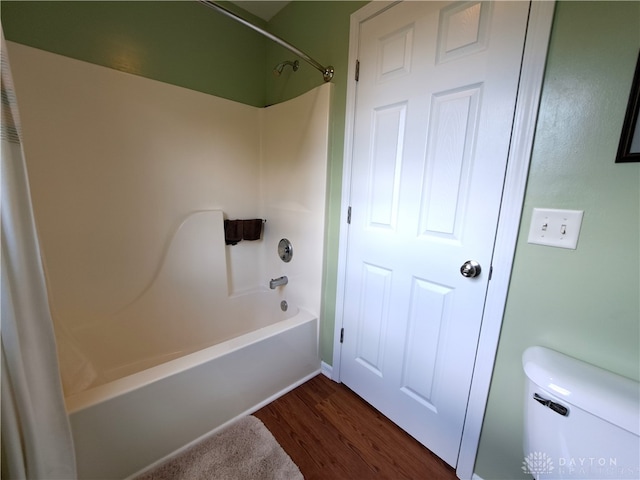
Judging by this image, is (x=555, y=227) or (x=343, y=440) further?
(x=343, y=440)

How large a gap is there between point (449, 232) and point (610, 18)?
0.72 meters

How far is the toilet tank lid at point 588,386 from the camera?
63 cm

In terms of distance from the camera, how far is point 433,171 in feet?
3.52

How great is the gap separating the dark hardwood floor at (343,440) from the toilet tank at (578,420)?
0.54 metres

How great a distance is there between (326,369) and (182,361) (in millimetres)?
935

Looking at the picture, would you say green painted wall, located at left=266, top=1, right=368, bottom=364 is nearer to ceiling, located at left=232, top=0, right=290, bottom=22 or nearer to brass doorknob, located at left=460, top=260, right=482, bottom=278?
ceiling, located at left=232, top=0, right=290, bottom=22

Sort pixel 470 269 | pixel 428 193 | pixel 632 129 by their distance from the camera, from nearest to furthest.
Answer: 1. pixel 632 129
2. pixel 470 269
3. pixel 428 193

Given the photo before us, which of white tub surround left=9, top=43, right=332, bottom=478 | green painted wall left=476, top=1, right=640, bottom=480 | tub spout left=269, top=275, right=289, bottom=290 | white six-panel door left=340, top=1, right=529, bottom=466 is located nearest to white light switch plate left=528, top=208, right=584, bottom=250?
green painted wall left=476, top=1, right=640, bottom=480

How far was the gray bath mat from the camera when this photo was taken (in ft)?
3.57

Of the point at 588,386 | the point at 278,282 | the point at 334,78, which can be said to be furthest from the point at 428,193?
the point at 278,282

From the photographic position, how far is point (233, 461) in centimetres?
114

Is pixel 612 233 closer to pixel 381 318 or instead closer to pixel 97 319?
pixel 381 318

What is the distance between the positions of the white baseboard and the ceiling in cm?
243

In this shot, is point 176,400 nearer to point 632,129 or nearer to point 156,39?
point 632,129
